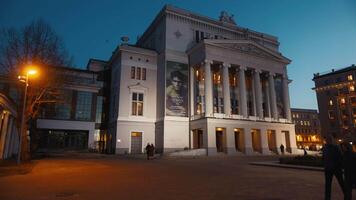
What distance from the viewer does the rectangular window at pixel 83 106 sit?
46.5 m

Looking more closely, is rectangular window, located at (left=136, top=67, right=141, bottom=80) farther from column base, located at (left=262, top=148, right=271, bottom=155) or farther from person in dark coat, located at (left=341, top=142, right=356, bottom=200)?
person in dark coat, located at (left=341, top=142, right=356, bottom=200)

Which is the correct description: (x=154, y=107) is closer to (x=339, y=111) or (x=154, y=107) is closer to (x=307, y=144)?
(x=339, y=111)

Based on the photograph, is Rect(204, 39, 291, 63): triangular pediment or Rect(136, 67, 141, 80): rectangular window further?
Rect(136, 67, 141, 80): rectangular window

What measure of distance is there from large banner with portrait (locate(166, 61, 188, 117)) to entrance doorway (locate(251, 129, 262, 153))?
1242 centimetres

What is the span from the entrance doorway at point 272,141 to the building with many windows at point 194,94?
0.26 m

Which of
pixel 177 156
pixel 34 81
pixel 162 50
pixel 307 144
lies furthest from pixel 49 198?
pixel 307 144

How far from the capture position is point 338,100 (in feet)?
252

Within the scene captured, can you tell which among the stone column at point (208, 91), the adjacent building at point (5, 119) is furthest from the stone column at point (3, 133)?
the stone column at point (208, 91)

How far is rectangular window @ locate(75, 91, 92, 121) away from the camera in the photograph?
46500mm

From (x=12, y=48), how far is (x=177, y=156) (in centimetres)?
2183

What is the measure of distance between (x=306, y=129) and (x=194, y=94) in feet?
269

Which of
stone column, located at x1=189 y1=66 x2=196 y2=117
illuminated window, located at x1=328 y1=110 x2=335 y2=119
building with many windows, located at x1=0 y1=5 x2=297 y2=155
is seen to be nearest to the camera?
building with many windows, located at x1=0 y1=5 x2=297 y2=155

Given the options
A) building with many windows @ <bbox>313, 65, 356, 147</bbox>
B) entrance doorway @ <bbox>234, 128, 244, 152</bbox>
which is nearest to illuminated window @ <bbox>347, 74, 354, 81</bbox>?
building with many windows @ <bbox>313, 65, 356, 147</bbox>

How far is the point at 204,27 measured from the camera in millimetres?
45781
